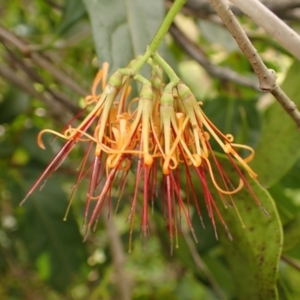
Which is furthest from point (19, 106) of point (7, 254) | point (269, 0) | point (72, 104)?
point (269, 0)

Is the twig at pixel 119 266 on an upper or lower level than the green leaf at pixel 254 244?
lower

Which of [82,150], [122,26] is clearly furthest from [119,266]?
[122,26]

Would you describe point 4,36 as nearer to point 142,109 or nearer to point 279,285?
point 142,109

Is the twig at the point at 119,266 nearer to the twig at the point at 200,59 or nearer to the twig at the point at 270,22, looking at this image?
the twig at the point at 200,59

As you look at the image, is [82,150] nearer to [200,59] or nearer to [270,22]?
[200,59]

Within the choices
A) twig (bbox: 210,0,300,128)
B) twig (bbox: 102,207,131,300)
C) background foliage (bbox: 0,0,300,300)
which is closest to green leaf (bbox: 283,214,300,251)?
background foliage (bbox: 0,0,300,300)

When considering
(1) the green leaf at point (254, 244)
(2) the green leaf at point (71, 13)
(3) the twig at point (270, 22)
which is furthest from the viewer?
(2) the green leaf at point (71, 13)

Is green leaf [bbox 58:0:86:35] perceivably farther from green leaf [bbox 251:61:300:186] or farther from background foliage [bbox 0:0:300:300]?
green leaf [bbox 251:61:300:186]

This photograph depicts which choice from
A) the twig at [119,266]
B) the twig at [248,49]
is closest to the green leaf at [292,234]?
the twig at [248,49]
